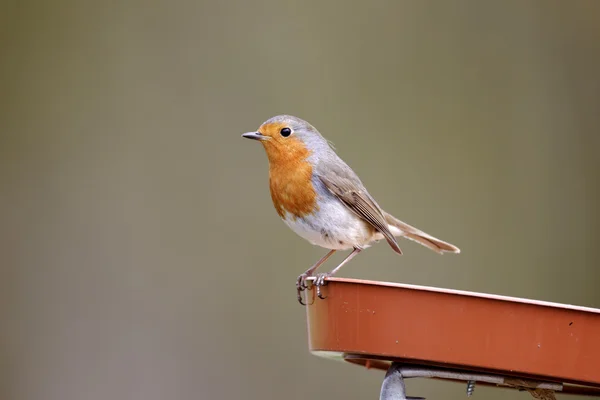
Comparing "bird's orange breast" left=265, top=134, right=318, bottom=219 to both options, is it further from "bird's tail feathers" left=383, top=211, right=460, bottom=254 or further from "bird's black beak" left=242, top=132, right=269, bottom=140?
"bird's tail feathers" left=383, top=211, right=460, bottom=254

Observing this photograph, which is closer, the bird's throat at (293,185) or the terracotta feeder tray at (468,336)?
the terracotta feeder tray at (468,336)

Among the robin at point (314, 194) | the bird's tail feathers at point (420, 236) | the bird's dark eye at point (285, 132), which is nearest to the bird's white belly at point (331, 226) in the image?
the robin at point (314, 194)

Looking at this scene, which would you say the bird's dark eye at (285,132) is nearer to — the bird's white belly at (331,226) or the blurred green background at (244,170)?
the bird's white belly at (331,226)

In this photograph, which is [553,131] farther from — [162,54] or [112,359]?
[112,359]

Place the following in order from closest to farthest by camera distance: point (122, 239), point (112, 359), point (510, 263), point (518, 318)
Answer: point (518, 318)
point (112, 359)
point (122, 239)
point (510, 263)

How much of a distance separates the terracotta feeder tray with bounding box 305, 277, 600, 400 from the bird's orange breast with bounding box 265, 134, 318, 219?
54.5 inches

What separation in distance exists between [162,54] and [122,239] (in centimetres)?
158

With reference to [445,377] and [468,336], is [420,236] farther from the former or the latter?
[468,336]

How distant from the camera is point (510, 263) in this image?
21.6 feet

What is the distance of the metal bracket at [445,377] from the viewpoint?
1868mm

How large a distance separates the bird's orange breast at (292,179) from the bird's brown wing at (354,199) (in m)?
0.08

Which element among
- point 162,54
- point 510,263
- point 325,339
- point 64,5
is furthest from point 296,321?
point 325,339

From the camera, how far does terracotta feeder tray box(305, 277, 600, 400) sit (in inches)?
67.1

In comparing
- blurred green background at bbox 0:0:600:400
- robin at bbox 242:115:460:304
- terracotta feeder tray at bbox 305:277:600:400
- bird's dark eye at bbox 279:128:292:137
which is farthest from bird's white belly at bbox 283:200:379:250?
blurred green background at bbox 0:0:600:400
